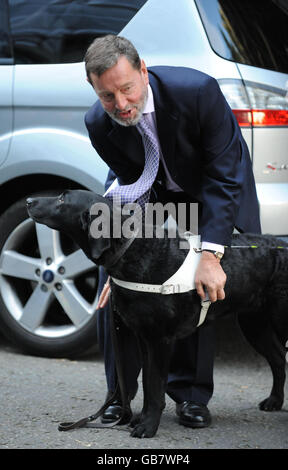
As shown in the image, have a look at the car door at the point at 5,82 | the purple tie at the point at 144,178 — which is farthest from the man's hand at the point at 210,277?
the car door at the point at 5,82

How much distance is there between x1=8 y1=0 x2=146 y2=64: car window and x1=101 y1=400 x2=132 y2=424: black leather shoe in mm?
1922

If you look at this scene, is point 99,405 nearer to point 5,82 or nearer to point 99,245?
point 99,245

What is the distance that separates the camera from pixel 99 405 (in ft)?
13.4

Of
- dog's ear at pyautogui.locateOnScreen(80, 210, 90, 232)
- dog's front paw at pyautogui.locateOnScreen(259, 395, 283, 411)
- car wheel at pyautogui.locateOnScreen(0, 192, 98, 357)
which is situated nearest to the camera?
dog's ear at pyautogui.locateOnScreen(80, 210, 90, 232)

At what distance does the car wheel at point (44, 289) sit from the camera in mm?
4703

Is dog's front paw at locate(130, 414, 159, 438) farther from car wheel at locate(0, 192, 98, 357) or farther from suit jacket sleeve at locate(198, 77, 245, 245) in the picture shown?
car wheel at locate(0, 192, 98, 357)

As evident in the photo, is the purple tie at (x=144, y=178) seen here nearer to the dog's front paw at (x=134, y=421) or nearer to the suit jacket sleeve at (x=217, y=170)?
the suit jacket sleeve at (x=217, y=170)

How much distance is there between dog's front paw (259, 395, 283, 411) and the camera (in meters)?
3.97

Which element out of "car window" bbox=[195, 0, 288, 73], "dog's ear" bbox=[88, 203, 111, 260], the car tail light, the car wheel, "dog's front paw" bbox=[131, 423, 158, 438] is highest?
"car window" bbox=[195, 0, 288, 73]

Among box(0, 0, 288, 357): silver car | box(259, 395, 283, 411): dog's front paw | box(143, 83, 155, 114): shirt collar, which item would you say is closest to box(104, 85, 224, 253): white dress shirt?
box(143, 83, 155, 114): shirt collar

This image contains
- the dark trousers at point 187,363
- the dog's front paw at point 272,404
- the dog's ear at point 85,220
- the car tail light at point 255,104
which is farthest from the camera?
the car tail light at point 255,104
